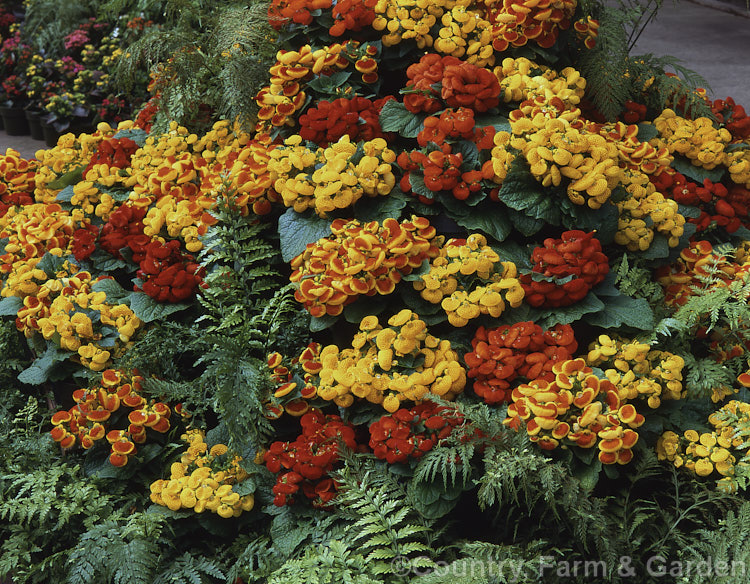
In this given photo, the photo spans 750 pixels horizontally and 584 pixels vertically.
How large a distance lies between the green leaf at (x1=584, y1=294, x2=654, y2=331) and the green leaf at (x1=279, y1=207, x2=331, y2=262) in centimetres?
88

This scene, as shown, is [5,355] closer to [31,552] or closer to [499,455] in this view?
[31,552]

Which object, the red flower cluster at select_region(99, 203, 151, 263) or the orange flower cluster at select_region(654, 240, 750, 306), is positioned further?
the red flower cluster at select_region(99, 203, 151, 263)

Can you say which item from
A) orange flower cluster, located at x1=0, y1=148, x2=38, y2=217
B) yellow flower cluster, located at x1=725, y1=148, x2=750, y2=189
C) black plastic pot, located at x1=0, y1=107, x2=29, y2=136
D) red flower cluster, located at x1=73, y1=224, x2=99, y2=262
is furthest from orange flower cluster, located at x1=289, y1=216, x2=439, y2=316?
black plastic pot, located at x1=0, y1=107, x2=29, y2=136

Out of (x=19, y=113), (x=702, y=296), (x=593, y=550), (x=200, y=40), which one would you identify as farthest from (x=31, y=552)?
(x=19, y=113)

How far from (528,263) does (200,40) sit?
211 centimetres

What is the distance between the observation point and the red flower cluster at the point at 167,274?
247 centimetres

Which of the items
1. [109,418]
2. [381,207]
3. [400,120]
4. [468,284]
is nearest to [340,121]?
[400,120]

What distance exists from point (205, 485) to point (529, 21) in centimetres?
186

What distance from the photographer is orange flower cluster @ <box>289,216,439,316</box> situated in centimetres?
211

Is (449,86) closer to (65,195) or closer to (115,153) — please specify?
(115,153)

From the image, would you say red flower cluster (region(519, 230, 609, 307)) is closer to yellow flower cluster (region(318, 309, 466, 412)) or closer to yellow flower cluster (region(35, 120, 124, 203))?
yellow flower cluster (region(318, 309, 466, 412))

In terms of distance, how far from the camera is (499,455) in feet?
5.94

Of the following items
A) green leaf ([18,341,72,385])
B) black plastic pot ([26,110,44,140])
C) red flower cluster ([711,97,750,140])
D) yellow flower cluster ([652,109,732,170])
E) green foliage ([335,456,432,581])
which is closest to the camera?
green foliage ([335,456,432,581])

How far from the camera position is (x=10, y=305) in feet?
8.66
